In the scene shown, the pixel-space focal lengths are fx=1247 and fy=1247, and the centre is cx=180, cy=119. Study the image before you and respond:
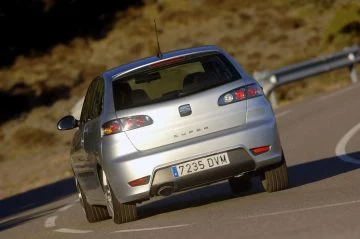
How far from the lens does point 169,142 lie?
11195mm

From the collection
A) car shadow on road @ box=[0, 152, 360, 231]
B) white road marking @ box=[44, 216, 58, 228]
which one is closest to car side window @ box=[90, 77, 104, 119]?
car shadow on road @ box=[0, 152, 360, 231]

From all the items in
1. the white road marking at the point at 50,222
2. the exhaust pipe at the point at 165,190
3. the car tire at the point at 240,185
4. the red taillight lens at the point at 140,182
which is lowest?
the white road marking at the point at 50,222

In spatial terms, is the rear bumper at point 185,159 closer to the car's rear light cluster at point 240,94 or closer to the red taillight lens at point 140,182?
the red taillight lens at point 140,182

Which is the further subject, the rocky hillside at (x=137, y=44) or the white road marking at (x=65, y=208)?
the rocky hillside at (x=137, y=44)

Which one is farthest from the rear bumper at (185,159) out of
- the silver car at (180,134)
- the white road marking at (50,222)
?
the white road marking at (50,222)

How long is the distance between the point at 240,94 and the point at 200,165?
→ 768mm

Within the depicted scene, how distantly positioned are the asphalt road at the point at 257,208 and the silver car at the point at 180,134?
13.8 inches

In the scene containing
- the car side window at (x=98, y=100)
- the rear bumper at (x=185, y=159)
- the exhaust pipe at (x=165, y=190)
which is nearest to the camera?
the rear bumper at (x=185, y=159)

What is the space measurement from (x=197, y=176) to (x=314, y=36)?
145 ft

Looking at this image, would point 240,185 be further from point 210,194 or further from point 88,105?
point 88,105

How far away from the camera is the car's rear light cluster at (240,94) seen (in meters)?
11.3

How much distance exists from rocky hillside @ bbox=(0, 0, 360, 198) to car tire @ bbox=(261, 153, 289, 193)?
18858 mm

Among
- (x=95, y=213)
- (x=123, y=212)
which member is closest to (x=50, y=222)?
(x=95, y=213)

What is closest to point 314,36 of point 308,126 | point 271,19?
point 271,19
